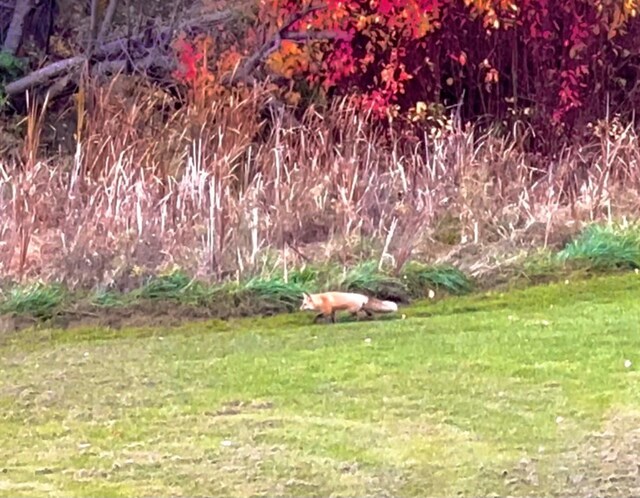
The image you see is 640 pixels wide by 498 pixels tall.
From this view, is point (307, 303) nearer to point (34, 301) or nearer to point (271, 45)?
point (34, 301)

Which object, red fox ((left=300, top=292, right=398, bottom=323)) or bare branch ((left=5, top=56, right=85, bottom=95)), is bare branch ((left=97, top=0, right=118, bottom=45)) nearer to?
bare branch ((left=5, top=56, right=85, bottom=95))

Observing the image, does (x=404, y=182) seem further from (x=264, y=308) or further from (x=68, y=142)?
(x=68, y=142)

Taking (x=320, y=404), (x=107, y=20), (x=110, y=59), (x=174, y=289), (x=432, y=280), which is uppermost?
(x=107, y=20)

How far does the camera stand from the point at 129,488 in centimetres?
336

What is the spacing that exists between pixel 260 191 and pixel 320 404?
3.27m

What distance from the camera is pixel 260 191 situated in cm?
731

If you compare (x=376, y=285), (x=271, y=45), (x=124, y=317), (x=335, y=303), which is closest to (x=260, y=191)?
(x=376, y=285)

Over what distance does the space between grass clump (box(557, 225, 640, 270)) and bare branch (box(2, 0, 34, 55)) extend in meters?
7.39

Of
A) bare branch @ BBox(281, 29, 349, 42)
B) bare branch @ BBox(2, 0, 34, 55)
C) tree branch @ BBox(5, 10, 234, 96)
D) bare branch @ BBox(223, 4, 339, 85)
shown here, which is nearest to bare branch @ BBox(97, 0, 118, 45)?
tree branch @ BBox(5, 10, 234, 96)

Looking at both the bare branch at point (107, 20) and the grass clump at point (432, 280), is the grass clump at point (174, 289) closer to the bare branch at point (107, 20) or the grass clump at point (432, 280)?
the grass clump at point (432, 280)

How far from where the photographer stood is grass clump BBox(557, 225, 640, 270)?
6812 mm

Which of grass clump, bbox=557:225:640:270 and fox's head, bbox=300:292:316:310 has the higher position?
fox's head, bbox=300:292:316:310

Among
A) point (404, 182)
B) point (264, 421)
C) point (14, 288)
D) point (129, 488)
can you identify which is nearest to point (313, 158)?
point (404, 182)

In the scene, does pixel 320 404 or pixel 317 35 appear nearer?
pixel 320 404
